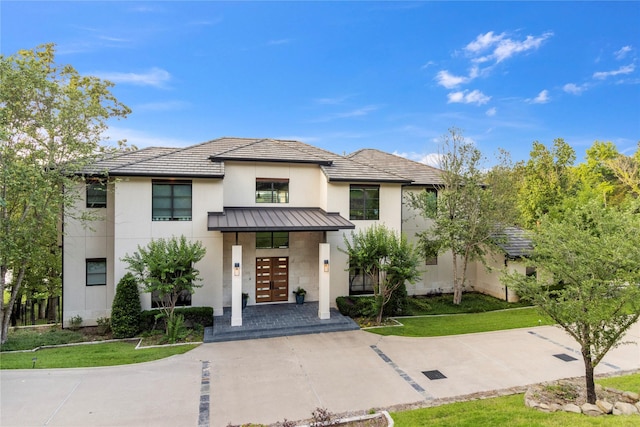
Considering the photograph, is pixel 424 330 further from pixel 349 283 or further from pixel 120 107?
pixel 120 107

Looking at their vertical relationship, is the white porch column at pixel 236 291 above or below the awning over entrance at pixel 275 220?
below

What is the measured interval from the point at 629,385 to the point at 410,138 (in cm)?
2058

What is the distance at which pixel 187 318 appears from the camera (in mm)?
13242

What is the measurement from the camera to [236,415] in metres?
7.20

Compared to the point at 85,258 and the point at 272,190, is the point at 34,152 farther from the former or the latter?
the point at 272,190

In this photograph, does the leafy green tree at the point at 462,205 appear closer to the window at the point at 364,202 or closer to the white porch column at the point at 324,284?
the window at the point at 364,202

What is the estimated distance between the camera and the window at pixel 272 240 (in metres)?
16.0

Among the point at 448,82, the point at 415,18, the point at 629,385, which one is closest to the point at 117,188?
the point at 415,18

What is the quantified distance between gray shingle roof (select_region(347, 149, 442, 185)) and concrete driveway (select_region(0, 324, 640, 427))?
33.3 feet

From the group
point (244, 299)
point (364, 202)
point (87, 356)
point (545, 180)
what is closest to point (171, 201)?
point (244, 299)

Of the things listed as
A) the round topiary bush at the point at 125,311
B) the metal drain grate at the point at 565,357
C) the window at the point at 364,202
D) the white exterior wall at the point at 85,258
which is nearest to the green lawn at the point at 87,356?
the round topiary bush at the point at 125,311

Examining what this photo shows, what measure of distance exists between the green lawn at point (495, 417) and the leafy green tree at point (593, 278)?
1442mm

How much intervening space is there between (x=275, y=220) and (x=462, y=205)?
32.9 ft

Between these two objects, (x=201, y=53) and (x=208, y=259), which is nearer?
(x=208, y=259)
